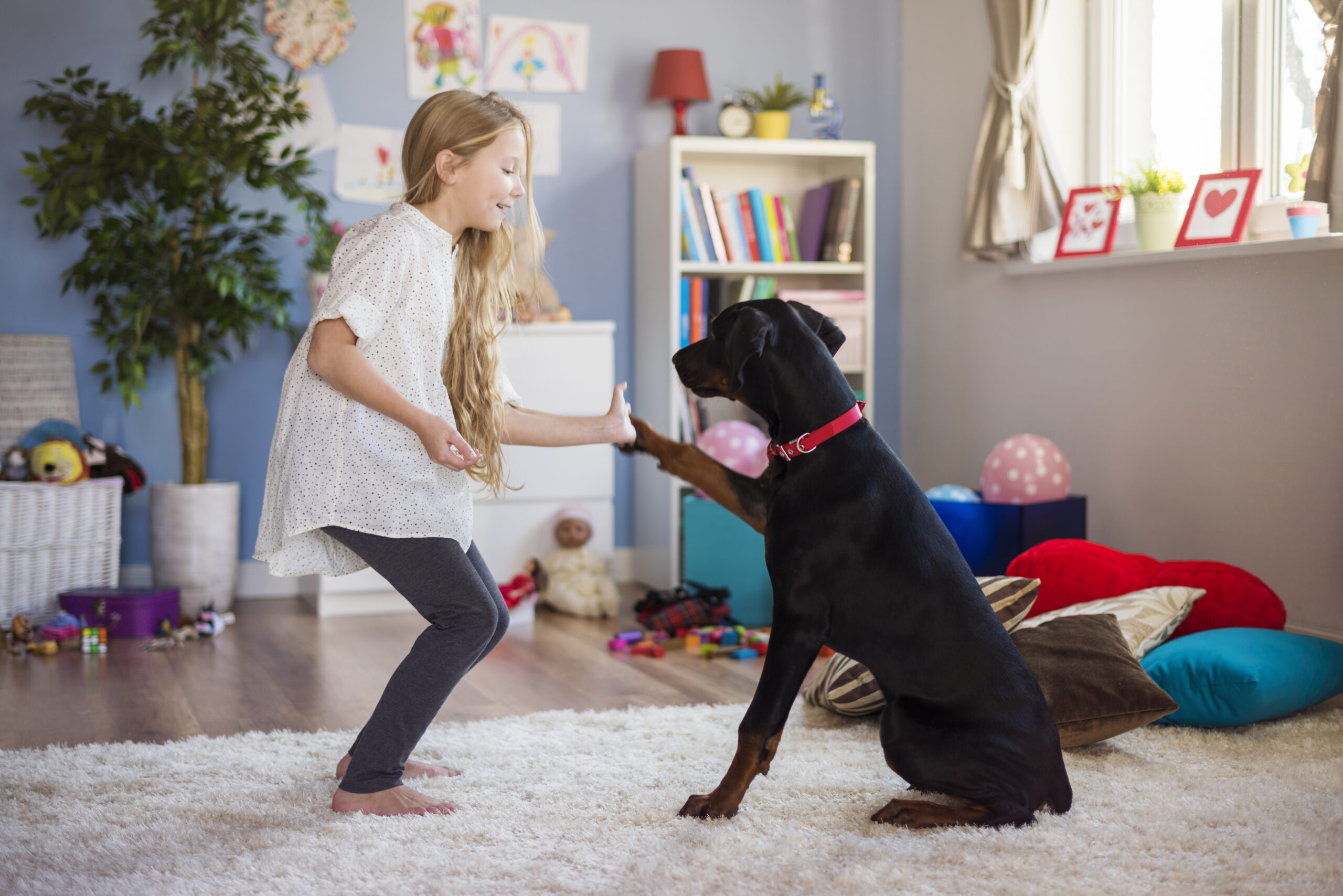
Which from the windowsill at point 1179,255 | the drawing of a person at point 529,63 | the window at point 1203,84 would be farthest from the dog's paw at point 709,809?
the drawing of a person at point 529,63

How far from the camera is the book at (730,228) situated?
3.97m

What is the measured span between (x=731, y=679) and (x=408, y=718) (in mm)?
1157

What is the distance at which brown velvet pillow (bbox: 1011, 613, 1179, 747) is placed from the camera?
6.79ft

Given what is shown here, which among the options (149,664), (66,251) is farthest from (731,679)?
(66,251)

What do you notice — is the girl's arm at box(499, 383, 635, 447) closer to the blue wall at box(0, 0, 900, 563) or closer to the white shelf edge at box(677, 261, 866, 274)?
the white shelf edge at box(677, 261, 866, 274)

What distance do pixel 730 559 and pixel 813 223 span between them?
4.22 feet

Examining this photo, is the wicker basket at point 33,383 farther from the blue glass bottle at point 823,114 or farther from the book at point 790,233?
the blue glass bottle at point 823,114

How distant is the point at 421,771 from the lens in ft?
6.54

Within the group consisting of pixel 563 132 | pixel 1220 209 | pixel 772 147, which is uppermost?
pixel 563 132

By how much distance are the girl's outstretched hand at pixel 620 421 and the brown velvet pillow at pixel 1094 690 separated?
0.81 meters

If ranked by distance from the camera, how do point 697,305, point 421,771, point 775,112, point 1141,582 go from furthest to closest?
point 775,112, point 697,305, point 1141,582, point 421,771

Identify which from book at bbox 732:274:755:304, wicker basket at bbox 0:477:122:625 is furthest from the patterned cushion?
wicker basket at bbox 0:477:122:625

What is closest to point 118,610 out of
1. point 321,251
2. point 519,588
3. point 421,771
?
point 519,588

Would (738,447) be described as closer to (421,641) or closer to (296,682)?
(296,682)
